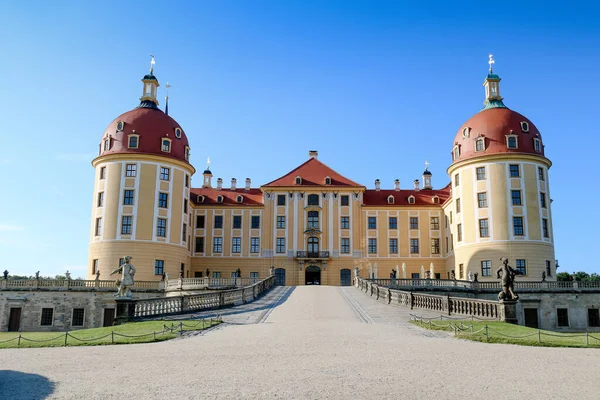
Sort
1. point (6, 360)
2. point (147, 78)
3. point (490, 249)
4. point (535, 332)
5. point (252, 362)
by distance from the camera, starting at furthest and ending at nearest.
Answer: point (147, 78), point (490, 249), point (535, 332), point (6, 360), point (252, 362)

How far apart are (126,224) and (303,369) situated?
124ft

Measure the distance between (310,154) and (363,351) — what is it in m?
47.1

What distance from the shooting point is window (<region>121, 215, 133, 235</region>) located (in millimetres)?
45531

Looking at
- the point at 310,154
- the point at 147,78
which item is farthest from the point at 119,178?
the point at 310,154

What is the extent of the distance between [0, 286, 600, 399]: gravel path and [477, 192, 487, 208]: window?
3023 cm

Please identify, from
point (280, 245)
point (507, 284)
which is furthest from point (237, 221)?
point (507, 284)

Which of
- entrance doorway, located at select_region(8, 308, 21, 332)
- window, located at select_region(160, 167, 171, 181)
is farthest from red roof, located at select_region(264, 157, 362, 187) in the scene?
entrance doorway, located at select_region(8, 308, 21, 332)

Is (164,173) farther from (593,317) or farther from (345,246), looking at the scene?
(593,317)

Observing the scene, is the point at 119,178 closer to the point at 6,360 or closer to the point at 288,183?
the point at 288,183

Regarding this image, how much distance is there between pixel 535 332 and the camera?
1711 cm

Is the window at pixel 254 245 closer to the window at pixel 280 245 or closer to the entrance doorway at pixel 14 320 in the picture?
the window at pixel 280 245

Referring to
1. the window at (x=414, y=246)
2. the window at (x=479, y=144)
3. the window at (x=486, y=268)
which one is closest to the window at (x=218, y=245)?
the window at (x=414, y=246)

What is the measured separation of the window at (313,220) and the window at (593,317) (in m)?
25.1

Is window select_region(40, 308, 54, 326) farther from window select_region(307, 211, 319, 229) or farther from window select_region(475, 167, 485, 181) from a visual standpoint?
window select_region(475, 167, 485, 181)
